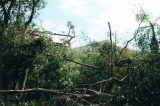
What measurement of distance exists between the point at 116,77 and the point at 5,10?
9801mm

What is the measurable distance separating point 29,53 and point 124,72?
7.67 meters

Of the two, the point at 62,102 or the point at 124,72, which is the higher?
the point at 124,72

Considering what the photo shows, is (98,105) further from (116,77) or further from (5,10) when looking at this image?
(5,10)

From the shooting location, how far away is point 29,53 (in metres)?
23.0

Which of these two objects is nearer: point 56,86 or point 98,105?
point 98,105

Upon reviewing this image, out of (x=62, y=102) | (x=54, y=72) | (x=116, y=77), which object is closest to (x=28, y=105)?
(x=62, y=102)

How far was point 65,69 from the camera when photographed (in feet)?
95.8

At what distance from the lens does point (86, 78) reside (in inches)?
1061

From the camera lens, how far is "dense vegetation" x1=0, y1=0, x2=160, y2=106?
605 inches

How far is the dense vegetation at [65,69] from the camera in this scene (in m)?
15.4

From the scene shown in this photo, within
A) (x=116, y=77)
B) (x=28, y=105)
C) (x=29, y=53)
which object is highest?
(x=29, y=53)

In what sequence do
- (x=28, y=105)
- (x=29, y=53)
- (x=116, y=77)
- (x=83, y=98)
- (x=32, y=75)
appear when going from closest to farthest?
(x=83, y=98), (x=116, y=77), (x=28, y=105), (x=29, y=53), (x=32, y=75)

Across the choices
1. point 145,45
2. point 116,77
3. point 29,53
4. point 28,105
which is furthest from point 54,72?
point 116,77

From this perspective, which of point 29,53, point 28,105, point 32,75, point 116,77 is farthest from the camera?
point 32,75
